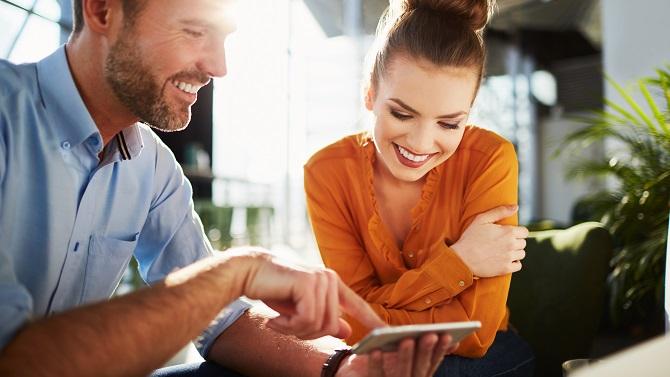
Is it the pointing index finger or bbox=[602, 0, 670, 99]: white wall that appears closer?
the pointing index finger

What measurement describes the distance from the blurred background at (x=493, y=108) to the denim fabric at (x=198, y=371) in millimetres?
673

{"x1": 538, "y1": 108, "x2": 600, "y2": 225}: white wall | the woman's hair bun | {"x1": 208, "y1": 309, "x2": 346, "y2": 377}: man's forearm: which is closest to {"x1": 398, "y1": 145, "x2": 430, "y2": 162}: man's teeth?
the woman's hair bun

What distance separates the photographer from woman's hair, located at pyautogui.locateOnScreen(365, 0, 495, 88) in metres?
1.37

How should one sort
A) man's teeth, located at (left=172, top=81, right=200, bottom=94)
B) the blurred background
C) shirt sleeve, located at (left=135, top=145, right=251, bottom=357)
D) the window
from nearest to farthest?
man's teeth, located at (left=172, top=81, right=200, bottom=94)
shirt sleeve, located at (left=135, top=145, right=251, bottom=357)
the blurred background
the window

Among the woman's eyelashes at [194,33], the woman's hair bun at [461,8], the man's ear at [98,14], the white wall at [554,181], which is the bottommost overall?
the white wall at [554,181]

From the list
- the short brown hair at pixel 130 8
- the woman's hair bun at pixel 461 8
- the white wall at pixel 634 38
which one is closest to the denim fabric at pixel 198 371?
the short brown hair at pixel 130 8

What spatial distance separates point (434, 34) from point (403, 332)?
34.0 inches

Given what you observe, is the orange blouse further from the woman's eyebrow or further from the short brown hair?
the short brown hair

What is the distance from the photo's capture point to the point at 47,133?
1076 millimetres

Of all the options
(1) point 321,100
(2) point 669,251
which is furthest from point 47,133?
(1) point 321,100

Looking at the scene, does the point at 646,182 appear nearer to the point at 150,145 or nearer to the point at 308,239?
the point at 150,145

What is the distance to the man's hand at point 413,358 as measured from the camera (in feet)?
2.79

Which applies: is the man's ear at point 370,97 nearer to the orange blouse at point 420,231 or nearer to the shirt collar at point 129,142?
the orange blouse at point 420,231

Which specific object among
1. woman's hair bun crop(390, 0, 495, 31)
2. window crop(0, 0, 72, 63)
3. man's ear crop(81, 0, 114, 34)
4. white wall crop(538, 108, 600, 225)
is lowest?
white wall crop(538, 108, 600, 225)
